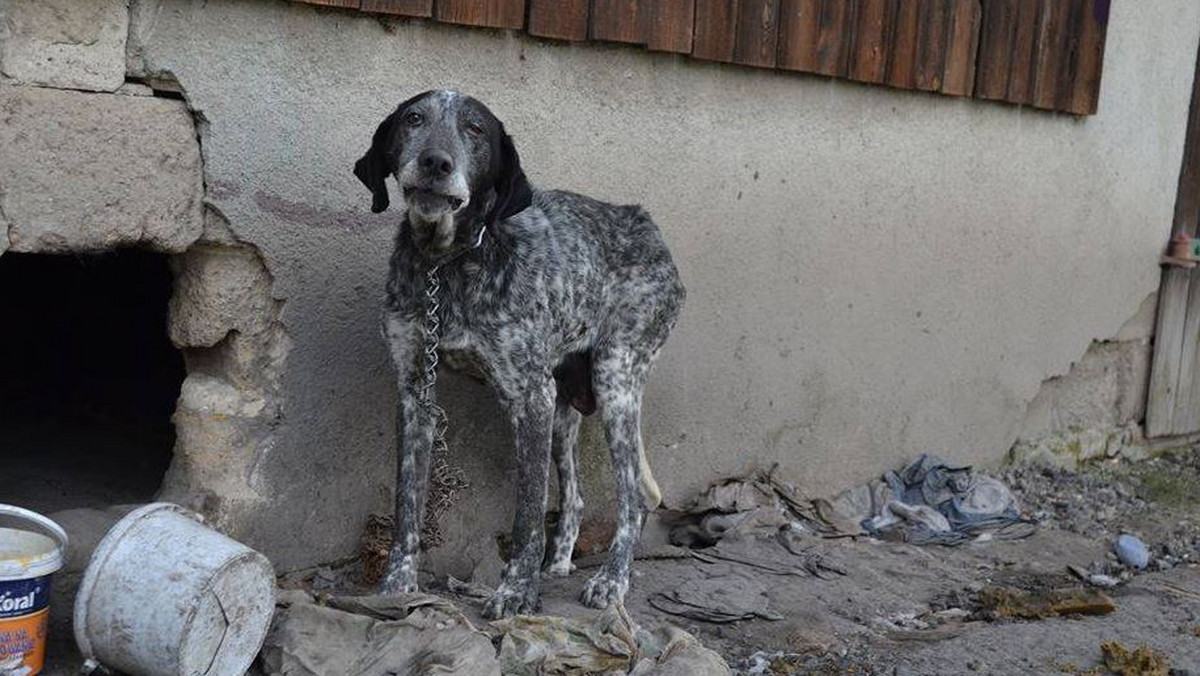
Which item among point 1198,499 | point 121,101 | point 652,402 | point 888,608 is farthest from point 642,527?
point 1198,499

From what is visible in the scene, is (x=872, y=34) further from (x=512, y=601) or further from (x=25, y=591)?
(x=25, y=591)

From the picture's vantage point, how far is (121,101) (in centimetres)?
424

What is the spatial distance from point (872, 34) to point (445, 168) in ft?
9.10

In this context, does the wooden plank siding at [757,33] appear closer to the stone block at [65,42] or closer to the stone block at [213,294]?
the stone block at [213,294]

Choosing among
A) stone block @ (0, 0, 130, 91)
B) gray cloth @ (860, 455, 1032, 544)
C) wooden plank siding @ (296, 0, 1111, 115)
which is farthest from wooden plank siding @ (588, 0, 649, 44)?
gray cloth @ (860, 455, 1032, 544)

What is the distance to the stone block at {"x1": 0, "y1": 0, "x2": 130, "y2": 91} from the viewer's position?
13.3ft

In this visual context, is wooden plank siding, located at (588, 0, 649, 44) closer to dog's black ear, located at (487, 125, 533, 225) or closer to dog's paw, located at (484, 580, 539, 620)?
dog's black ear, located at (487, 125, 533, 225)

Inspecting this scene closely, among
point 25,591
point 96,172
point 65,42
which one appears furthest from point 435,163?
point 25,591

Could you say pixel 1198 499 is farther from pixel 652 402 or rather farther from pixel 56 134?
pixel 56 134

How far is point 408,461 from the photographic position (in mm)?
4781

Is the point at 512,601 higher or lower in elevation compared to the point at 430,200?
lower

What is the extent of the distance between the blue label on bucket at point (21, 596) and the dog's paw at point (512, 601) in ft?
4.87

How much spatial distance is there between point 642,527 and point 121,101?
280 cm

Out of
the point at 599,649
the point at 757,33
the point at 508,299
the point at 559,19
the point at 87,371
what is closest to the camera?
the point at 599,649
